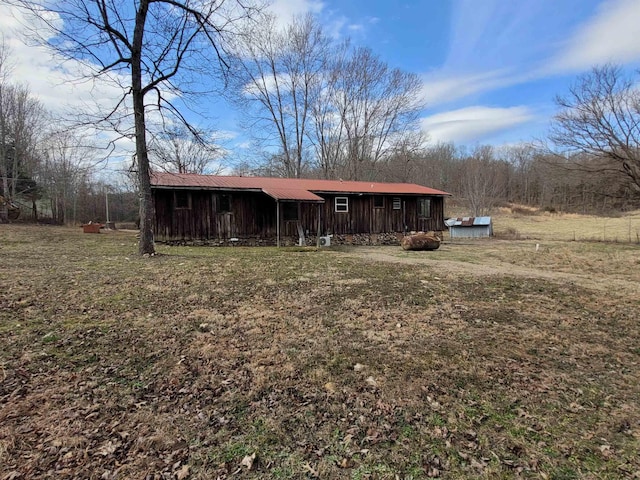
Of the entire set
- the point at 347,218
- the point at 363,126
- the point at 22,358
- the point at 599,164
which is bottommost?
the point at 22,358

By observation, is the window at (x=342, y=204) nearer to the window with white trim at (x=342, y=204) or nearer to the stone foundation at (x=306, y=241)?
the window with white trim at (x=342, y=204)

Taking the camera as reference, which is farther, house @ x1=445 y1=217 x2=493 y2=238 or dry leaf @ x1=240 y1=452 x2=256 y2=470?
house @ x1=445 y1=217 x2=493 y2=238

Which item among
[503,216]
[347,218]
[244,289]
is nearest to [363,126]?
[347,218]

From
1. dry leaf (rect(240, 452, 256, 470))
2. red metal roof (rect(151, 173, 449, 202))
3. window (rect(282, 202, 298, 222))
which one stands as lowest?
Result: dry leaf (rect(240, 452, 256, 470))

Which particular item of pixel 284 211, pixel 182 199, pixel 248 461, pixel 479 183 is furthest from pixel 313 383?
pixel 479 183

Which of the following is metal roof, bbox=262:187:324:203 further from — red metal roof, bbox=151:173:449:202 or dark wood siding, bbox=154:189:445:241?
dark wood siding, bbox=154:189:445:241

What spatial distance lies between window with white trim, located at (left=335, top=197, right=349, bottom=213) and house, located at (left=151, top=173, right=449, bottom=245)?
22mm

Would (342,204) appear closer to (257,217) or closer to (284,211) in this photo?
(284,211)

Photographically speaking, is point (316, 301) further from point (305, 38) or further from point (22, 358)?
point (305, 38)

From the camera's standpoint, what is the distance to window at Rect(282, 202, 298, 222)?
18.1 meters

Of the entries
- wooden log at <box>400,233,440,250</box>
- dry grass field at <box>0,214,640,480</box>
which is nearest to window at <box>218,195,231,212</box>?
wooden log at <box>400,233,440,250</box>

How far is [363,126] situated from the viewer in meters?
33.8

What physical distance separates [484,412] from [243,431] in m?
1.97

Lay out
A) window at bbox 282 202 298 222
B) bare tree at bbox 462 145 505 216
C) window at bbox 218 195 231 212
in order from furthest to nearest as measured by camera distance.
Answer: bare tree at bbox 462 145 505 216
window at bbox 282 202 298 222
window at bbox 218 195 231 212
